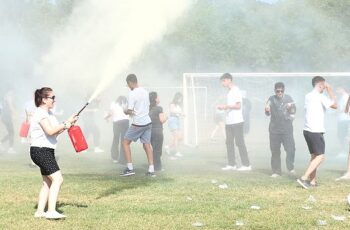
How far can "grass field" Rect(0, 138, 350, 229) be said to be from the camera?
24.1 feet

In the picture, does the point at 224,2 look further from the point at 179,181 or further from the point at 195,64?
the point at 195,64

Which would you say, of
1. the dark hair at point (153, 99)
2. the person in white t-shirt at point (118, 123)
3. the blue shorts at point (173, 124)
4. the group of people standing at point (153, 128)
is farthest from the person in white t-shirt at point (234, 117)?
the blue shorts at point (173, 124)

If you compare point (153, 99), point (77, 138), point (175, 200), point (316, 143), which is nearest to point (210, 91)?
point (153, 99)

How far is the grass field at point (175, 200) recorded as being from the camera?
7332mm

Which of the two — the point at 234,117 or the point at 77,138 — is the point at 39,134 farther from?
the point at 234,117

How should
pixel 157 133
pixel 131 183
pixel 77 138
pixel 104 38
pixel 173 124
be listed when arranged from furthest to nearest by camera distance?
pixel 173 124 < pixel 104 38 < pixel 157 133 < pixel 131 183 < pixel 77 138

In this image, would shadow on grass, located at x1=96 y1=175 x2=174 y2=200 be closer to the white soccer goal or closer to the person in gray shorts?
the person in gray shorts

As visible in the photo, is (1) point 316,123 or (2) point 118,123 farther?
(2) point 118,123

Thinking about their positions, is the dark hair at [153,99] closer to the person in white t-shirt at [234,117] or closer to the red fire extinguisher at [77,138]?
the person in white t-shirt at [234,117]

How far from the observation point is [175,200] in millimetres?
8883

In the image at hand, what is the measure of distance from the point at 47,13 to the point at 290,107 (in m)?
17.1

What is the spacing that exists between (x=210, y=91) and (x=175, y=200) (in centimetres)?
1872

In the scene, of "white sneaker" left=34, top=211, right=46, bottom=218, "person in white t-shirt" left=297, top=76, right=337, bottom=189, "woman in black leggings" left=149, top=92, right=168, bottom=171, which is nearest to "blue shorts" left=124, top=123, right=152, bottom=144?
"woman in black leggings" left=149, top=92, right=168, bottom=171

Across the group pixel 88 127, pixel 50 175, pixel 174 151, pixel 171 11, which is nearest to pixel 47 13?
pixel 88 127
